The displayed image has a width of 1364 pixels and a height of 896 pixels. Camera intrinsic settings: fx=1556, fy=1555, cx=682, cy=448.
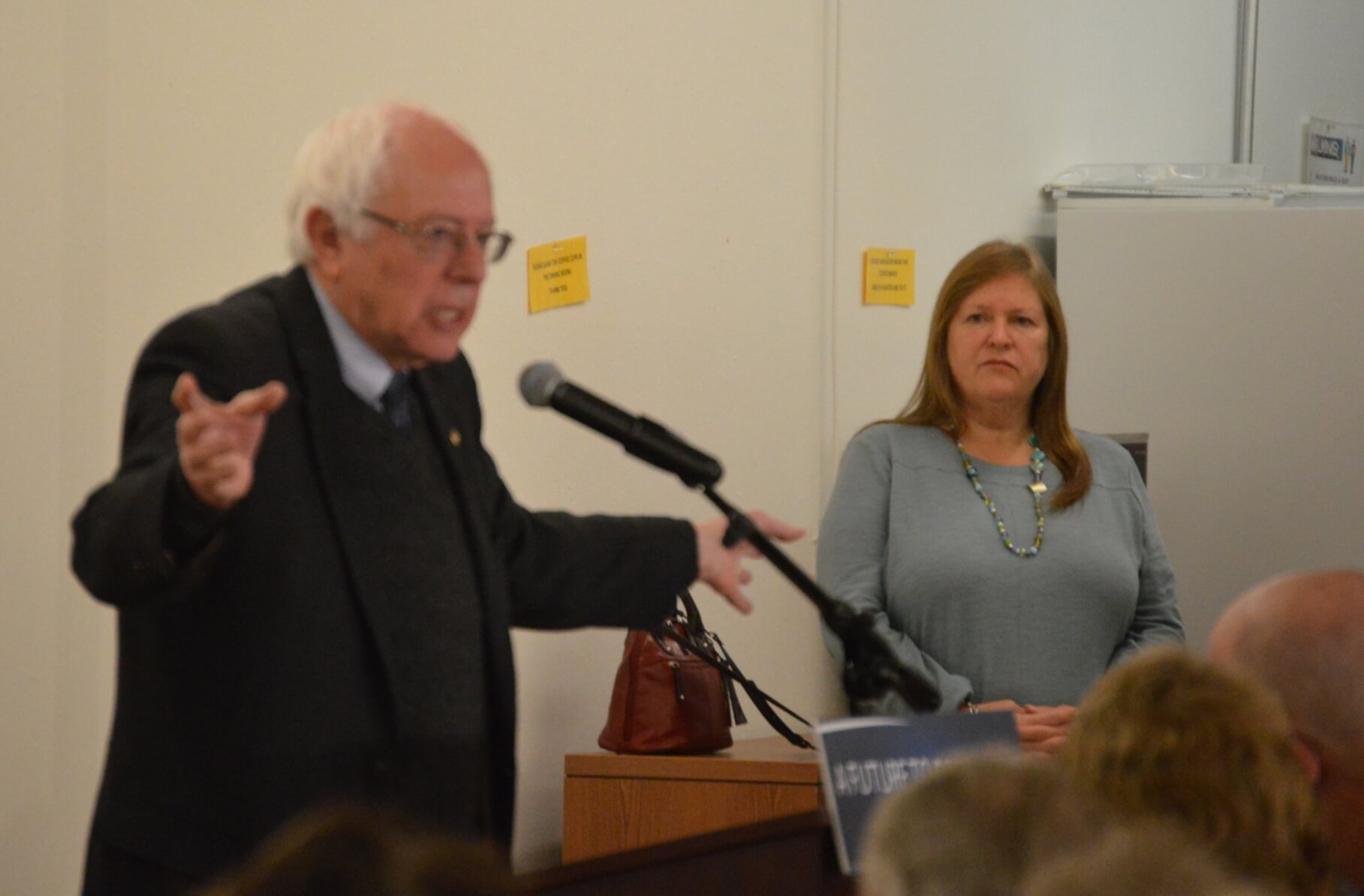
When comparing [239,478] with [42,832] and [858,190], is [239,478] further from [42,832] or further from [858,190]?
[858,190]

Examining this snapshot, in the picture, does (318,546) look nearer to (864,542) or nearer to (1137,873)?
(1137,873)

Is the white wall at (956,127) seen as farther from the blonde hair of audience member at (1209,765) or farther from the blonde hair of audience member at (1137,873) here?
the blonde hair of audience member at (1137,873)

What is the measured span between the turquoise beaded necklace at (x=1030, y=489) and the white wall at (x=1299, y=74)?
232cm

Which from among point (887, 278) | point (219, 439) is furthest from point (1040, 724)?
point (219, 439)

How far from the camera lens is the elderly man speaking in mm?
1454

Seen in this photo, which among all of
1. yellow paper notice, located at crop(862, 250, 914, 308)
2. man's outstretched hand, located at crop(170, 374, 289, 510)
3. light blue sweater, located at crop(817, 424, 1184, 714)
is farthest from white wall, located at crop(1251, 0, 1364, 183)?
man's outstretched hand, located at crop(170, 374, 289, 510)

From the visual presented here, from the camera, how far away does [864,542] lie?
9.11 feet

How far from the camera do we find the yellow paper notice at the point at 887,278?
354 cm

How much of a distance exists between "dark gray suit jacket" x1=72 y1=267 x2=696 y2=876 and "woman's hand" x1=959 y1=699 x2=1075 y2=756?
3.81 ft

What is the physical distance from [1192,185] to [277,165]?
91.7 inches

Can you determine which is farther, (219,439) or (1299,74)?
(1299,74)

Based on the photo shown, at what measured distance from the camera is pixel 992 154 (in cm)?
385

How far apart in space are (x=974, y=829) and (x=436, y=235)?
3.20 feet

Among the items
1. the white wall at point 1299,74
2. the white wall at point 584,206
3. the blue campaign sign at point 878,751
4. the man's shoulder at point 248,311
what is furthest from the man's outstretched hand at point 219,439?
the white wall at point 1299,74
